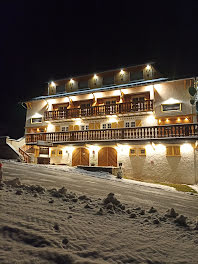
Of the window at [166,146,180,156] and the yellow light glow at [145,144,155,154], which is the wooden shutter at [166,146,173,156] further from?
the yellow light glow at [145,144,155,154]

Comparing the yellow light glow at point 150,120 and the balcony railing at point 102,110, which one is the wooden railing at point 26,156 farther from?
the yellow light glow at point 150,120

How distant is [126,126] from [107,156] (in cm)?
427

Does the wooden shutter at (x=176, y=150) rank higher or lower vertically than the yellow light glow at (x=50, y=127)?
lower

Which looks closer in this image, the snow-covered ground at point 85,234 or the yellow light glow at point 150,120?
the snow-covered ground at point 85,234

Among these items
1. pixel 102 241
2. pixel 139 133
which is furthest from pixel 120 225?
pixel 139 133

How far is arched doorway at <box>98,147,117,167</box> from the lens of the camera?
22.7 meters

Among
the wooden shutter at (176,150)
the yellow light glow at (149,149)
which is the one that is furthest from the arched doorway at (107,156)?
the wooden shutter at (176,150)

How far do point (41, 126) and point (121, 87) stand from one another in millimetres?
12556

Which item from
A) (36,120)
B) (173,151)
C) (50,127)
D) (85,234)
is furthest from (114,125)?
(85,234)

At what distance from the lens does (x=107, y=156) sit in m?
23.0

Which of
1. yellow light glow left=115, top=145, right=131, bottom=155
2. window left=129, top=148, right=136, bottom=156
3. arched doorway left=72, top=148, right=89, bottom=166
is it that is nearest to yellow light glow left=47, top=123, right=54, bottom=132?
arched doorway left=72, top=148, right=89, bottom=166

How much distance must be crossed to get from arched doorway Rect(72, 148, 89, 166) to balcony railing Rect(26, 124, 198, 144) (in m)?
1.78

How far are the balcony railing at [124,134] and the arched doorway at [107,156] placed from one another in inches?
65.7

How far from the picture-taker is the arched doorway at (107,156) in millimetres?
22672
